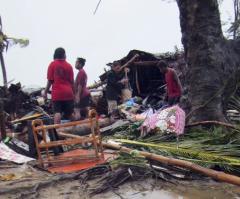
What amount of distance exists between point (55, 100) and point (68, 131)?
47.2 inches

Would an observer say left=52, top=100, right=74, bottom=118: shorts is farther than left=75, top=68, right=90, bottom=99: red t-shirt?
No

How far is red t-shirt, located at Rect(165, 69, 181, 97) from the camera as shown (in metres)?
9.24

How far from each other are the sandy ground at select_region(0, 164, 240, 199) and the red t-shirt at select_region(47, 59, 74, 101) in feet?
10.1

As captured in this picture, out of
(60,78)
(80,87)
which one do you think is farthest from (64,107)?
(80,87)

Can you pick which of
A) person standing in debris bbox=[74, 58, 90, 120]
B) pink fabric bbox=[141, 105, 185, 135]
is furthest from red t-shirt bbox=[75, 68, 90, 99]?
pink fabric bbox=[141, 105, 185, 135]

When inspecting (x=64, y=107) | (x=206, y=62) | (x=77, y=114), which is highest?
(x=206, y=62)

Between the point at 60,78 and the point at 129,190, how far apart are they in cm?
387

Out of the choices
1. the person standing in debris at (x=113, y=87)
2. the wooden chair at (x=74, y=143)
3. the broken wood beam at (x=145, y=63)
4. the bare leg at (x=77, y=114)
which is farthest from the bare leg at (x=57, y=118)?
the broken wood beam at (x=145, y=63)

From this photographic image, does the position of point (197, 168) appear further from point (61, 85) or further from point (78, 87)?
point (78, 87)

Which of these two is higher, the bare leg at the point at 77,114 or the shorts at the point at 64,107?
the shorts at the point at 64,107

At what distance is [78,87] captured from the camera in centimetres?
945

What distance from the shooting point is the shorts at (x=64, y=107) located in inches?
310

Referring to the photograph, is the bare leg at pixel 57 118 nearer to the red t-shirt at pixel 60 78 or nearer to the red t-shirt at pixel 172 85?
the red t-shirt at pixel 60 78

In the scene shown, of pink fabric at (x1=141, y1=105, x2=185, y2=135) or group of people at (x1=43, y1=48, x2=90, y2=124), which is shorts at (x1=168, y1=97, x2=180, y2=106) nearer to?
group of people at (x1=43, y1=48, x2=90, y2=124)
